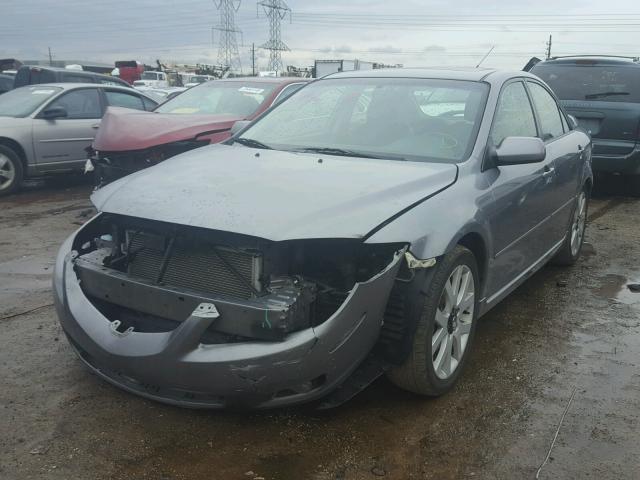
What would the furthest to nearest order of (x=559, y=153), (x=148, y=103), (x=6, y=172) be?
(x=148, y=103), (x=6, y=172), (x=559, y=153)

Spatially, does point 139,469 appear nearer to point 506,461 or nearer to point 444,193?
point 506,461

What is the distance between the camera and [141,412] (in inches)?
117

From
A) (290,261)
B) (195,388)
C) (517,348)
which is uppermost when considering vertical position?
(290,261)

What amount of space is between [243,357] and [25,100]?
8.01 m

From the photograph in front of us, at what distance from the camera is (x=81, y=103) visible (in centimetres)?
934

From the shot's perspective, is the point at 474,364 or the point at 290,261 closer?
the point at 290,261

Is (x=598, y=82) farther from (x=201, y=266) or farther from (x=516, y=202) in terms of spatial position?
(x=201, y=266)

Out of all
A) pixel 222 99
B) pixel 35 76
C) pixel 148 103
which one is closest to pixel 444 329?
pixel 222 99

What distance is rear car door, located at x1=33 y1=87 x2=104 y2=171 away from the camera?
874cm

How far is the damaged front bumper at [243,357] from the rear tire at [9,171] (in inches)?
260

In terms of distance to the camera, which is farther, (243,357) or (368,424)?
(368,424)

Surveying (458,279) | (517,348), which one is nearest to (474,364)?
(517,348)

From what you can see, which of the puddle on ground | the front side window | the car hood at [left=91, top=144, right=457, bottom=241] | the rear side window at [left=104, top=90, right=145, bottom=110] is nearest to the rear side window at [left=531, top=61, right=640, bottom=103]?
the puddle on ground

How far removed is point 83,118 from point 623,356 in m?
7.98
